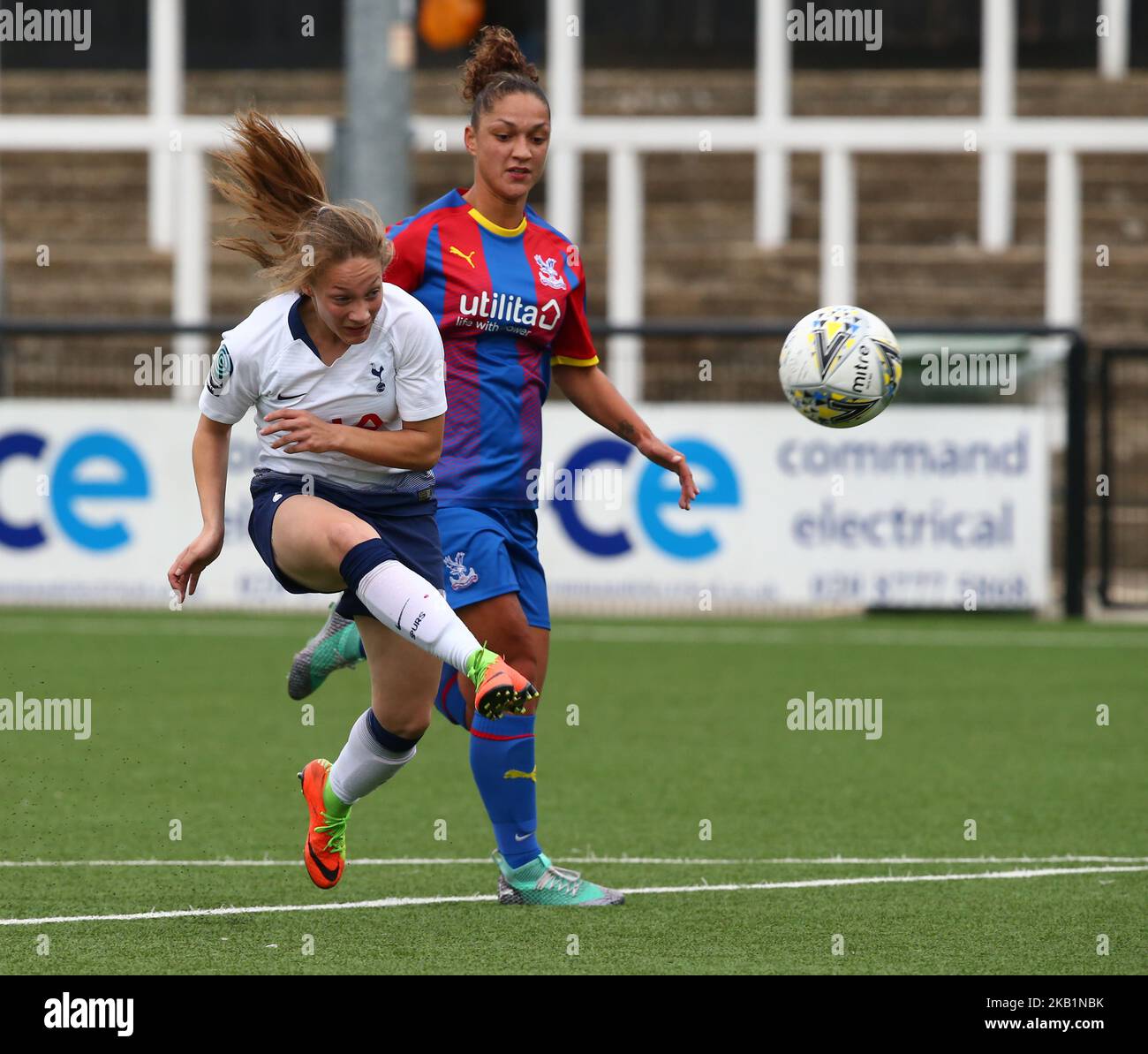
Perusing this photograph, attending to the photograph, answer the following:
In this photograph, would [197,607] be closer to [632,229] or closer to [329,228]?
[632,229]

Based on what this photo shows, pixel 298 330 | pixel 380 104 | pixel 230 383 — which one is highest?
pixel 380 104

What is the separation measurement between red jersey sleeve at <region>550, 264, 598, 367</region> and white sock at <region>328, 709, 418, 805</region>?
1.31m

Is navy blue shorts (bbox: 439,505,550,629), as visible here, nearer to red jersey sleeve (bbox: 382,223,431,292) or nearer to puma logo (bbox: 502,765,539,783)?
puma logo (bbox: 502,765,539,783)

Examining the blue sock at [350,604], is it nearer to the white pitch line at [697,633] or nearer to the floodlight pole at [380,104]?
the white pitch line at [697,633]

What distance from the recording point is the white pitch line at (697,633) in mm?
14492

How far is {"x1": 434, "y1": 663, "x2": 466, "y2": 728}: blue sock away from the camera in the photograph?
22.4 feet

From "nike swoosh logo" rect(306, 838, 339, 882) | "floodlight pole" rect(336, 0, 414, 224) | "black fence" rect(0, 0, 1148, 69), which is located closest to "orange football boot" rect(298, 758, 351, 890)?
"nike swoosh logo" rect(306, 838, 339, 882)

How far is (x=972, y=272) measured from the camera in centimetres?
2064

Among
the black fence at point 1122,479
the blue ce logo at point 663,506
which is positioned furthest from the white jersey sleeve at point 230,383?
the black fence at point 1122,479

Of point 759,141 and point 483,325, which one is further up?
point 759,141

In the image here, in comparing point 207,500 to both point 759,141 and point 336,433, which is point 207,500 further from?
point 759,141

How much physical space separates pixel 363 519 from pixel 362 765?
2.49 feet

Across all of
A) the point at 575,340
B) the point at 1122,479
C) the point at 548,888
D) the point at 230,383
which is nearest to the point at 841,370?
the point at 575,340

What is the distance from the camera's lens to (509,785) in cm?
671
